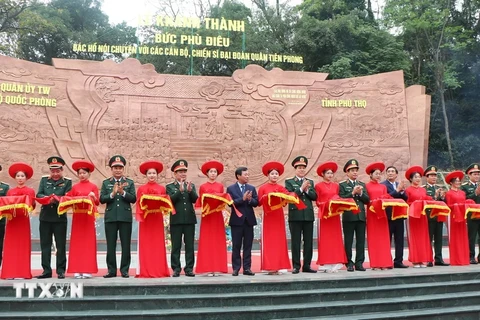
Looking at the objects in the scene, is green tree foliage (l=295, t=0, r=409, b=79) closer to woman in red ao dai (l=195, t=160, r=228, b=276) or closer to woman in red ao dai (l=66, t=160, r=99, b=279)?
woman in red ao dai (l=195, t=160, r=228, b=276)

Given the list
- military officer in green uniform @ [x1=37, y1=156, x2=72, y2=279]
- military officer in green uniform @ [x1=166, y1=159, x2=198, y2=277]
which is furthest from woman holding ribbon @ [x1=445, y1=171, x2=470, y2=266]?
military officer in green uniform @ [x1=37, y1=156, x2=72, y2=279]

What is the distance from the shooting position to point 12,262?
221 inches

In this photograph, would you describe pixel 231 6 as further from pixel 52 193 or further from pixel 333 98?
pixel 52 193

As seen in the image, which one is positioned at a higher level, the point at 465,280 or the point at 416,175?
the point at 416,175

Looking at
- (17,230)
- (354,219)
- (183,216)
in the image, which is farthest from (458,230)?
(17,230)

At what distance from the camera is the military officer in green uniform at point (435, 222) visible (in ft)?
23.2

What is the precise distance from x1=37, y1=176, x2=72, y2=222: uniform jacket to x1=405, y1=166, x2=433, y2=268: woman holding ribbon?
4.64 metres

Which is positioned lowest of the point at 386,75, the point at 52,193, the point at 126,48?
the point at 52,193

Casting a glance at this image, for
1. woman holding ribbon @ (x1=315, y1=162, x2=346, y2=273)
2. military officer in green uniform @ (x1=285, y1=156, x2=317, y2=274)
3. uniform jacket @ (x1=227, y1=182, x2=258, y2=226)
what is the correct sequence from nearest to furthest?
1. uniform jacket @ (x1=227, y1=182, x2=258, y2=226)
2. military officer in green uniform @ (x1=285, y1=156, x2=317, y2=274)
3. woman holding ribbon @ (x1=315, y1=162, x2=346, y2=273)

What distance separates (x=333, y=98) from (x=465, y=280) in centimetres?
813

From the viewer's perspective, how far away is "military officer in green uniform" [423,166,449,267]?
7.07 meters

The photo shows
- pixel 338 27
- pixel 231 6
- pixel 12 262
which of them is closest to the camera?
pixel 12 262

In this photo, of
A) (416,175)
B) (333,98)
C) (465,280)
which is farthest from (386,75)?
(465,280)

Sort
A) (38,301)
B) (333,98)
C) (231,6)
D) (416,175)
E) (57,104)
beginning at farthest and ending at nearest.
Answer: (231,6) → (333,98) → (57,104) → (416,175) → (38,301)
